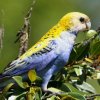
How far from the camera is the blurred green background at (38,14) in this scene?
10.0m

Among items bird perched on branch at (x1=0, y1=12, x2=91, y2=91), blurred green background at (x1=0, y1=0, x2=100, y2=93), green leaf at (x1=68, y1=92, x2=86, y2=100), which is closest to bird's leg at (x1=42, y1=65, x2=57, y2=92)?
bird perched on branch at (x1=0, y1=12, x2=91, y2=91)

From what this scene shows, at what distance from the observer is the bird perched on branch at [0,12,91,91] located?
389 cm

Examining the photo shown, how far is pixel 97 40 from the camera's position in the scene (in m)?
3.87

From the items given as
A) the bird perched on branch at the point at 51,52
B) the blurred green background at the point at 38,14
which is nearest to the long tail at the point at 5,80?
the bird perched on branch at the point at 51,52

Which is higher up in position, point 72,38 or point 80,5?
point 80,5

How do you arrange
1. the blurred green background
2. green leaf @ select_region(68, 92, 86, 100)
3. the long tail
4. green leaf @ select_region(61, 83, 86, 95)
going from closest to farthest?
1. green leaf @ select_region(68, 92, 86, 100)
2. green leaf @ select_region(61, 83, 86, 95)
3. the long tail
4. the blurred green background

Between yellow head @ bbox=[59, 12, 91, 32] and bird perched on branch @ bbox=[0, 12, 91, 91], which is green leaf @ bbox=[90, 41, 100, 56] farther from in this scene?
yellow head @ bbox=[59, 12, 91, 32]

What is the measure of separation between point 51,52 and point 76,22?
0.26m

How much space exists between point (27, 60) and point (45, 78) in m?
0.18

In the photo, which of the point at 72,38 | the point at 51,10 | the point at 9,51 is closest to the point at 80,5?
the point at 51,10

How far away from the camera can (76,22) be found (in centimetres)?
411

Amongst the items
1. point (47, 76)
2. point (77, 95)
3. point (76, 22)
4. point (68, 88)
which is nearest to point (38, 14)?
point (76, 22)

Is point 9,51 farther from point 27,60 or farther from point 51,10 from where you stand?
point 27,60

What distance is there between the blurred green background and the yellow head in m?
5.14
